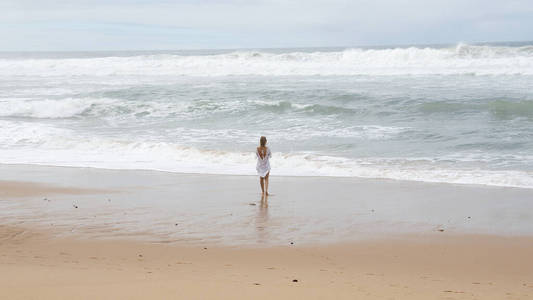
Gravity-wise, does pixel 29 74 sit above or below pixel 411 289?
above

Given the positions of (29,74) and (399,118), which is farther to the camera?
(29,74)

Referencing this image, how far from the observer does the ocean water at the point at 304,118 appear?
13.5 metres

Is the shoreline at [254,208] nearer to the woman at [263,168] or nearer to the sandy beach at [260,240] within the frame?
the sandy beach at [260,240]

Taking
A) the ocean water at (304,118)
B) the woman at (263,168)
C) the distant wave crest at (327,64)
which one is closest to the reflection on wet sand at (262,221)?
the woman at (263,168)

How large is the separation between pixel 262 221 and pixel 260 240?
1049 millimetres

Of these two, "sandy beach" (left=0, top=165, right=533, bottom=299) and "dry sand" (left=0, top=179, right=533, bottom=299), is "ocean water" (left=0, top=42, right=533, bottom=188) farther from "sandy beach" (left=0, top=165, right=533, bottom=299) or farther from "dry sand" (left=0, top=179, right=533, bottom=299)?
"dry sand" (left=0, top=179, right=533, bottom=299)

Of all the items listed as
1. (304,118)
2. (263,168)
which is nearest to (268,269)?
(263,168)

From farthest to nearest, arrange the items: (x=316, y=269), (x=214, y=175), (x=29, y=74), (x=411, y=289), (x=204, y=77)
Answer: (x=29, y=74)
(x=204, y=77)
(x=214, y=175)
(x=316, y=269)
(x=411, y=289)

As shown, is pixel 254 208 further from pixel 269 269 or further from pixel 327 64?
pixel 327 64

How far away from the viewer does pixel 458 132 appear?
17.4m

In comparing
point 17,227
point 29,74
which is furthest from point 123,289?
point 29,74

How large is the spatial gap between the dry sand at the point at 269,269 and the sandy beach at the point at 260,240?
0.04ft

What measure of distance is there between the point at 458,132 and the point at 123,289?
1408 cm

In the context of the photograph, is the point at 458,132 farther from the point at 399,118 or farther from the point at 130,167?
the point at 130,167
